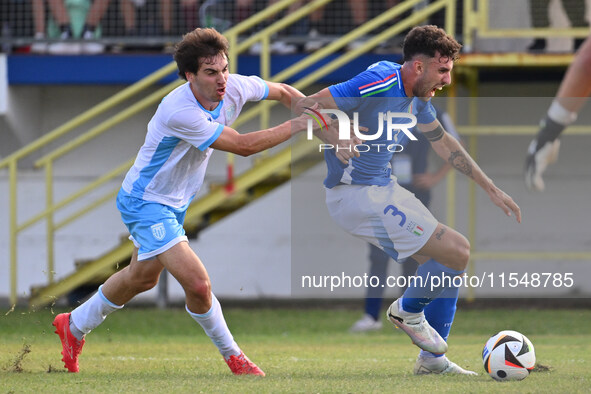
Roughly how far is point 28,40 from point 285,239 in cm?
384

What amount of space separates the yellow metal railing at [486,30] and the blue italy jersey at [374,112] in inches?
177

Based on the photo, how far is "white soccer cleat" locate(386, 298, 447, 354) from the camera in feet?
20.0

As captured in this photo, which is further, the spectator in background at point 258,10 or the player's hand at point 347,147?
the spectator in background at point 258,10

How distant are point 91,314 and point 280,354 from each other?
1.80 m

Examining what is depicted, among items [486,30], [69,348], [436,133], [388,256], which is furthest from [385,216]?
[486,30]

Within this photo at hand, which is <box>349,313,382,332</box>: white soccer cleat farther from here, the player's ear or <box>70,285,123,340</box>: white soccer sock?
the player's ear

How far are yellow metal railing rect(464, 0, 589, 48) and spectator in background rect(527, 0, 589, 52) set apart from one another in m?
0.34

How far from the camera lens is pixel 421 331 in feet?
20.1

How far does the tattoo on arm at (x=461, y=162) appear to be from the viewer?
6.54 m

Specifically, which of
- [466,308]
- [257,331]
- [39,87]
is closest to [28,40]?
[39,87]

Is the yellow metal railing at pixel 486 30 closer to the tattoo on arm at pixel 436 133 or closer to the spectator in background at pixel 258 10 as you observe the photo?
the spectator in background at pixel 258 10

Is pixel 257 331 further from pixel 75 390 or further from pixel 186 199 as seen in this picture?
pixel 75 390

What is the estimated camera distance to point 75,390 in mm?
5531

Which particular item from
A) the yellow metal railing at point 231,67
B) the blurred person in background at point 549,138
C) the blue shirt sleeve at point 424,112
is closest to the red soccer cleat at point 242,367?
the blue shirt sleeve at point 424,112
